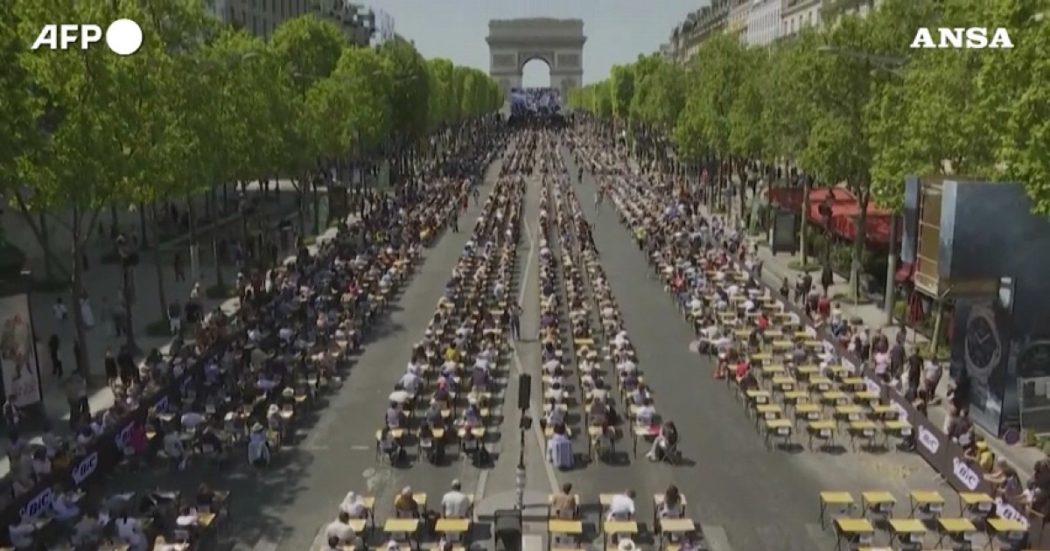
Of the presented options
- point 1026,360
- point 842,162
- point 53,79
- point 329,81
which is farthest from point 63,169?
point 329,81

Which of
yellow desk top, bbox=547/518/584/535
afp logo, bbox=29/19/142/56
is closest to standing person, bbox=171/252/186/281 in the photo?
afp logo, bbox=29/19/142/56

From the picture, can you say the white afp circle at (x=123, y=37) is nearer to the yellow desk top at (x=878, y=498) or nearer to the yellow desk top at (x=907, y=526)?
the yellow desk top at (x=878, y=498)

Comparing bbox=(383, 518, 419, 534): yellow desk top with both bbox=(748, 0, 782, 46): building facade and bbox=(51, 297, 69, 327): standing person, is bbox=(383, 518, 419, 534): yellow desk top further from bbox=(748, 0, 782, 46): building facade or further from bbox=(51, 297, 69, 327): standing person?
bbox=(748, 0, 782, 46): building facade

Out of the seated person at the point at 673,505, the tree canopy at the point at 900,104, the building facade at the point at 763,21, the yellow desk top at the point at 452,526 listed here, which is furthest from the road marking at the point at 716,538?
the building facade at the point at 763,21

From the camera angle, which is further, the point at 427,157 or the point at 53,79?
the point at 427,157

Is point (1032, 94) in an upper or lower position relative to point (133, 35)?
lower

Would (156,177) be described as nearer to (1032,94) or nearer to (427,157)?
(1032,94)

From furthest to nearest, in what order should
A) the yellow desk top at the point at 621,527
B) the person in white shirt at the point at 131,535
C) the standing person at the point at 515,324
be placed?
the standing person at the point at 515,324 → the yellow desk top at the point at 621,527 → the person in white shirt at the point at 131,535
